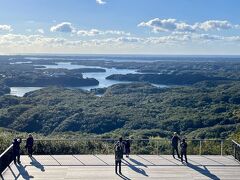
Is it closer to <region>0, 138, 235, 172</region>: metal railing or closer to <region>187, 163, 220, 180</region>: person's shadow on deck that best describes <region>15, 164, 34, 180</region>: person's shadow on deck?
<region>0, 138, 235, 172</region>: metal railing

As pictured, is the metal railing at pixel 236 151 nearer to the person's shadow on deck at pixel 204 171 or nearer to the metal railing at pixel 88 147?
the metal railing at pixel 88 147

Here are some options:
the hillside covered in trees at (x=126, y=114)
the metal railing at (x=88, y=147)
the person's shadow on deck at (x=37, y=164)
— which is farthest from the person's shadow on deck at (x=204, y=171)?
the hillside covered in trees at (x=126, y=114)

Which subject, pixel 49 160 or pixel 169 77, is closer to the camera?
pixel 49 160

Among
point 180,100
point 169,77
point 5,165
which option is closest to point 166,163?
point 5,165

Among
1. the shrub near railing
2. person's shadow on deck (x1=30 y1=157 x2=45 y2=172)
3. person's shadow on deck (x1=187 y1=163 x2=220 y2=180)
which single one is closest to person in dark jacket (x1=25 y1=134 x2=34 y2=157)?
person's shadow on deck (x1=30 y1=157 x2=45 y2=172)

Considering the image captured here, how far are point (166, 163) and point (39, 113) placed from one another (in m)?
68.1

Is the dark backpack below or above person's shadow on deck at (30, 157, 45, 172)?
above

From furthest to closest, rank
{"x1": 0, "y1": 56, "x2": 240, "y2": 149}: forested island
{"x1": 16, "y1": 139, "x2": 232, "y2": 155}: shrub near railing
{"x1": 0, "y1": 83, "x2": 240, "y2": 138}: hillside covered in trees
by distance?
{"x1": 0, "y1": 83, "x2": 240, "y2": 138}: hillside covered in trees < {"x1": 0, "y1": 56, "x2": 240, "y2": 149}: forested island < {"x1": 16, "y1": 139, "x2": 232, "y2": 155}: shrub near railing

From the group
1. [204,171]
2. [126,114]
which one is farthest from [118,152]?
[126,114]

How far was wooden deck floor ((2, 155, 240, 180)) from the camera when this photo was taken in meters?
15.3

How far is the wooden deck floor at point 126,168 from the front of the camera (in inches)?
603

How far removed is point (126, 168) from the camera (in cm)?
1644

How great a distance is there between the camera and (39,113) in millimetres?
83312

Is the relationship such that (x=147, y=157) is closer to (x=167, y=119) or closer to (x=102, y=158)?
(x=102, y=158)
